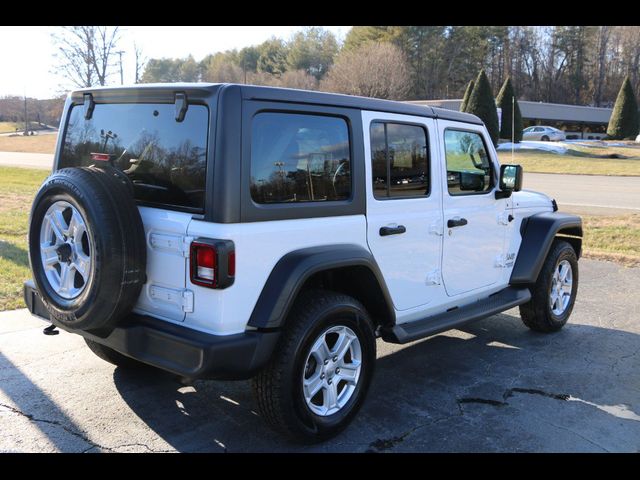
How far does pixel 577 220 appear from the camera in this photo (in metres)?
5.48

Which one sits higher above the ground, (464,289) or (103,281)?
(103,281)

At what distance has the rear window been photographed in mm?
3029

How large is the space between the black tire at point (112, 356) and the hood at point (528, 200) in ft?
11.1

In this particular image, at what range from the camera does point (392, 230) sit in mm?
3717

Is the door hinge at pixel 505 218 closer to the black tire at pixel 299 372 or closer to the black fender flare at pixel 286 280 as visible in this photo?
the black tire at pixel 299 372

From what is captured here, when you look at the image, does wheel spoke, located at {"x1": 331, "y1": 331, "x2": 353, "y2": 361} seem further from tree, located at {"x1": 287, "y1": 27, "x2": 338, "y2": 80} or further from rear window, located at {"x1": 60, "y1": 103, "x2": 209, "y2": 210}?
tree, located at {"x1": 287, "y1": 27, "x2": 338, "y2": 80}

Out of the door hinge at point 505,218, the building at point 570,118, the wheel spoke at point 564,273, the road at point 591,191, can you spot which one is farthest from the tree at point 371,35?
the door hinge at point 505,218

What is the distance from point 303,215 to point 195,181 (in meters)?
0.62

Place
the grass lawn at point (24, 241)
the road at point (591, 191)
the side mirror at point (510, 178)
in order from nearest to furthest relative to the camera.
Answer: the side mirror at point (510, 178) → the grass lawn at point (24, 241) → the road at point (591, 191)

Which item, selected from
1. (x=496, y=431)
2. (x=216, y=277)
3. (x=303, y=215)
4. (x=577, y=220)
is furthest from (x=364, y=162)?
(x=577, y=220)

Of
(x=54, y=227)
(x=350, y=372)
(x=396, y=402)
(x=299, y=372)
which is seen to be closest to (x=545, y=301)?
(x=396, y=402)

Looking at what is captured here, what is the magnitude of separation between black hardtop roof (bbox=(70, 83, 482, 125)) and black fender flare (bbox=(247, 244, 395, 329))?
850 millimetres

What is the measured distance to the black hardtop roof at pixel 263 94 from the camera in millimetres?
3000
